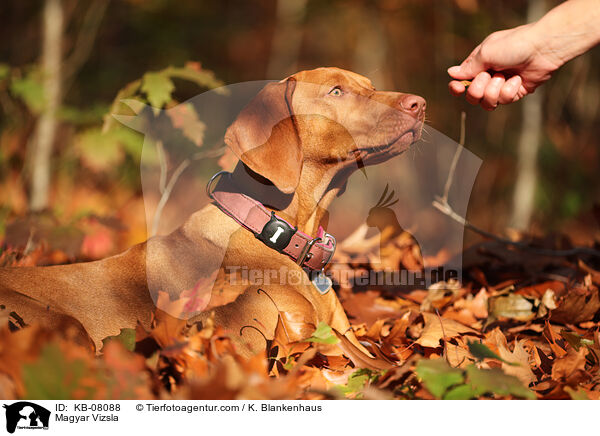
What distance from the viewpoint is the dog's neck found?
196cm

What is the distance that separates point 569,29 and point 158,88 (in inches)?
81.4

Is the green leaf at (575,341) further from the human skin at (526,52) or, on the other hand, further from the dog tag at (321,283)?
the human skin at (526,52)

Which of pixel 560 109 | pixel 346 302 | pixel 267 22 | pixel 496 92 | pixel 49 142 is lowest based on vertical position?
pixel 346 302

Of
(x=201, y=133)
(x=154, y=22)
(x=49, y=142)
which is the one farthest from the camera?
(x=154, y=22)

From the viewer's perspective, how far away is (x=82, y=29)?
18.9ft

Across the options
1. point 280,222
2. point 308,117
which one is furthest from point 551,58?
point 280,222

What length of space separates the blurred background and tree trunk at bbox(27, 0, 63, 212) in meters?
0.01

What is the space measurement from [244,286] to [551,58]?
5.55ft

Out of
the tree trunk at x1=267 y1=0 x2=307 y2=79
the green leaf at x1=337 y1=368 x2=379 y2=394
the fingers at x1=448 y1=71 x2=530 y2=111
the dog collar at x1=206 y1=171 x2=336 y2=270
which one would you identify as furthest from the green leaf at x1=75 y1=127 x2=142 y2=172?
the tree trunk at x1=267 y1=0 x2=307 y2=79

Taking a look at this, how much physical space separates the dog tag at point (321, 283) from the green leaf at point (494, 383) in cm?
78

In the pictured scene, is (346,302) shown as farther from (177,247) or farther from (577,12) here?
(577,12)

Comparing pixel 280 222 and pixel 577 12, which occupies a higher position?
pixel 577 12
